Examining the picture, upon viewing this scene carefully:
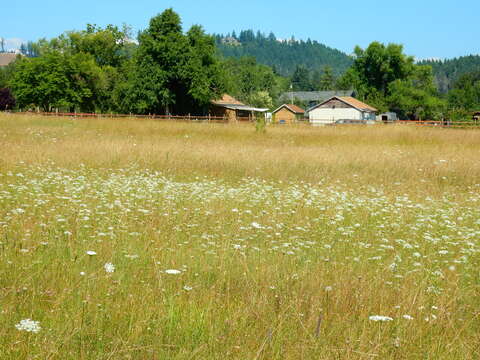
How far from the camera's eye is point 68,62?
68.6m

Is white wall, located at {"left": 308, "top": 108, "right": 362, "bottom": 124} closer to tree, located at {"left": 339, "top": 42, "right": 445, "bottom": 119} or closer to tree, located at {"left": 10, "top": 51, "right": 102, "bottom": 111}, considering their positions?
tree, located at {"left": 339, "top": 42, "right": 445, "bottom": 119}

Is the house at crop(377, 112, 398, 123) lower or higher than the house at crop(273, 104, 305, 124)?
lower

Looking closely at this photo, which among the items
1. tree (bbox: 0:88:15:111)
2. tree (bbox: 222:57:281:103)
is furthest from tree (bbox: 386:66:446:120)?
tree (bbox: 0:88:15:111)

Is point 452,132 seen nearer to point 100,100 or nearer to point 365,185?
point 365,185

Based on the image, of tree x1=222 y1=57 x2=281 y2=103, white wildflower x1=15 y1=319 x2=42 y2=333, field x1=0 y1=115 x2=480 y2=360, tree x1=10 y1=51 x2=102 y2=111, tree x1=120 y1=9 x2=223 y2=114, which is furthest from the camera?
tree x1=222 y1=57 x2=281 y2=103

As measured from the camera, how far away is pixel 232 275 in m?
4.48

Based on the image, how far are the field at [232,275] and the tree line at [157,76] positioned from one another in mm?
49480

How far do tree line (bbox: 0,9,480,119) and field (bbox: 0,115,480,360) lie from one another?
1948 inches

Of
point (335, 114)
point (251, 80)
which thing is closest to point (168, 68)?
point (335, 114)

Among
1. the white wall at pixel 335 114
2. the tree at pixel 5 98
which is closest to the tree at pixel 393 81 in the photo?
the white wall at pixel 335 114

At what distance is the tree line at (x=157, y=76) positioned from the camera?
58.0m

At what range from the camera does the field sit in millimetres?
3109

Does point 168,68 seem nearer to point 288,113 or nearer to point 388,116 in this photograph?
point 388,116

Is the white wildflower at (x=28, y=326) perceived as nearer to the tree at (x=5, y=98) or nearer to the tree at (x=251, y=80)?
the tree at (x=5, y=98)
